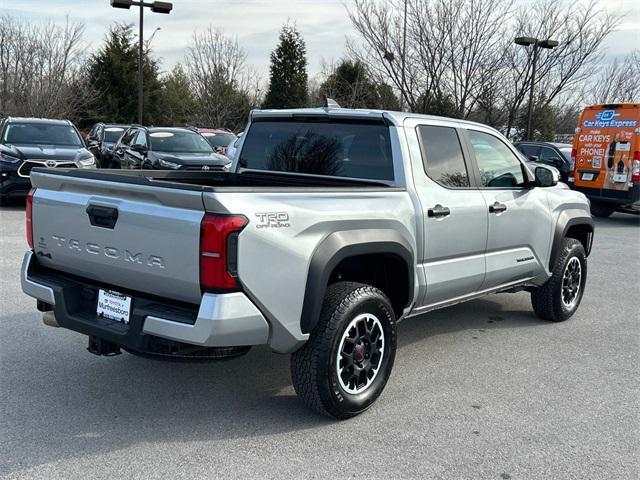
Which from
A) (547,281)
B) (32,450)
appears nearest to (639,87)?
(547,281)

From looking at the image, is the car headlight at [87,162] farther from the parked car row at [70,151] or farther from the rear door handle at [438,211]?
the rear door handle at [438,211]

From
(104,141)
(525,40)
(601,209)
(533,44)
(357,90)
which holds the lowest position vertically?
(601,209)

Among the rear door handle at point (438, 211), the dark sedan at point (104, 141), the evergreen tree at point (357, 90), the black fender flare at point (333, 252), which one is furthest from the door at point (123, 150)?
the black fender flare at point (333, 252)

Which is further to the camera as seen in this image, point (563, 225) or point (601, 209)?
point (601, 209)

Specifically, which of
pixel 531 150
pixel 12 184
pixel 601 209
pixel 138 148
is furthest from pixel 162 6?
pixel 601 209

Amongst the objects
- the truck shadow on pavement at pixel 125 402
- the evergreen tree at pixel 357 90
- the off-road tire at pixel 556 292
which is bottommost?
the truck shadow on pavement at pixel 125 402

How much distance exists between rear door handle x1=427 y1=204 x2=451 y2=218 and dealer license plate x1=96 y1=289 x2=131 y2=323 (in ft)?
6.81

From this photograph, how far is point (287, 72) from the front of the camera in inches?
1330

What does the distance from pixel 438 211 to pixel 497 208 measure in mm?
855

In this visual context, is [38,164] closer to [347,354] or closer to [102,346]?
[102,346]

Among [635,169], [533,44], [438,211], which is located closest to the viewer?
[438,211]

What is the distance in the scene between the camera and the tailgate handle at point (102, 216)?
3.41m

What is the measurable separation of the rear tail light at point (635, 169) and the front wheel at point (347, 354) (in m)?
11.0

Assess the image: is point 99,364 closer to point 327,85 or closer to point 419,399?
point 419,399
